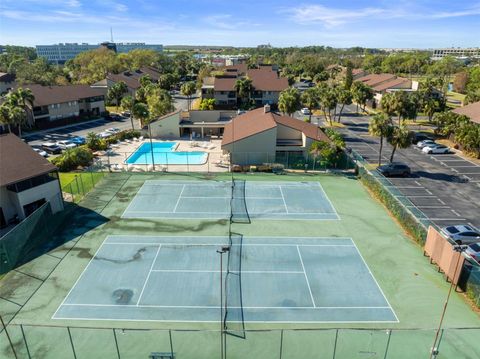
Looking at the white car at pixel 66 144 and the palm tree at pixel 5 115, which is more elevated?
the palm tree at pixel 5 115

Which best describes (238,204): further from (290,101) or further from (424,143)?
(424,143)

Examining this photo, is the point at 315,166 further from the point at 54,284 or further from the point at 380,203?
the point at 54,284

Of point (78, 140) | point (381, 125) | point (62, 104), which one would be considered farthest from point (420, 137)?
point (62, 104)

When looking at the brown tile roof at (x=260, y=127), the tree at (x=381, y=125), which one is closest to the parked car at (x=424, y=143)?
the tree at (x=381, y=125)

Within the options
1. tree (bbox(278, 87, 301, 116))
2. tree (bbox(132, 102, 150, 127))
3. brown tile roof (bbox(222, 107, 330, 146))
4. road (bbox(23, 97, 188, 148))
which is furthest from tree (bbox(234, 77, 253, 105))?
tree (bbox(132, 102, 150, 127))

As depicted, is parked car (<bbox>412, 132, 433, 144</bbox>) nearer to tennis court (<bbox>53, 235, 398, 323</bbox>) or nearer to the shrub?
tennis court (<bbox>53, 235, 398, 323</bbox>)

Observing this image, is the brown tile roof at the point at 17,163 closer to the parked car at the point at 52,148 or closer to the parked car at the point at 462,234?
the parked car at the point at 52,148

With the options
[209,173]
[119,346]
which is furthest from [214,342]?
[209,173]

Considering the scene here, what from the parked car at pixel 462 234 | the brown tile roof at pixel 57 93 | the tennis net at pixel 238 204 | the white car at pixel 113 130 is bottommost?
the tennis net at pixel 238 204
